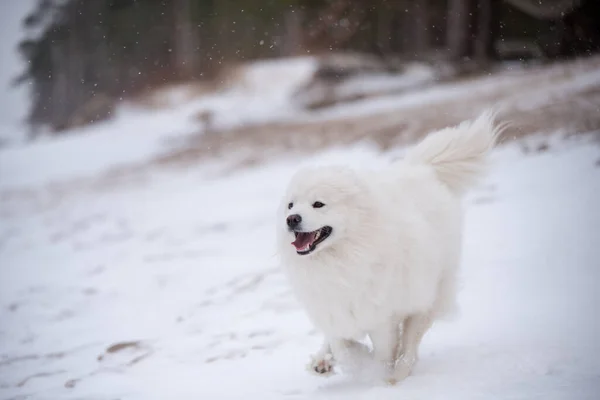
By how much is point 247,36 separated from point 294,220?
80.6 ft

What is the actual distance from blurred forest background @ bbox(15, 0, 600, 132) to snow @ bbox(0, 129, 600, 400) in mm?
10192

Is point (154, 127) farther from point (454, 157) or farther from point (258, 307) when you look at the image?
point (454, 157)

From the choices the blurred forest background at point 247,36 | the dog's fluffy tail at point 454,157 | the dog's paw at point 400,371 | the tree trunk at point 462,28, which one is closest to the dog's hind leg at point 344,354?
the dog's paw at point 400,371

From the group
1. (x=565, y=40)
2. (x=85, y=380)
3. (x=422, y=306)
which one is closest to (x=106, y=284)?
(x=85, y=380)

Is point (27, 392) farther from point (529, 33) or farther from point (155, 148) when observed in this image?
point (529, 33)

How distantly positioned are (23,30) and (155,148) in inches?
747

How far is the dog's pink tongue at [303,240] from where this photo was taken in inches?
138

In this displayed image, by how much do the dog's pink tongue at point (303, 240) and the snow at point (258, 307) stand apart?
1.58ft

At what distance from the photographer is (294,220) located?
347 cm

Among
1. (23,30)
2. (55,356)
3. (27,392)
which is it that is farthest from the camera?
(23,30)

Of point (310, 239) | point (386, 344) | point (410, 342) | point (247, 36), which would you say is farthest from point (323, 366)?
point (247, 36)

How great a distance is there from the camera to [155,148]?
1741cm

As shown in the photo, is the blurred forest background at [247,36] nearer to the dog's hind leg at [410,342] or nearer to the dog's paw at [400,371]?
the dog's hind leg at [410,342]

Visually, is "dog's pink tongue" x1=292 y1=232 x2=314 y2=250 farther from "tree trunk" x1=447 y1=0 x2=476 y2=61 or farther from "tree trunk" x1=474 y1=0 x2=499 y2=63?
"tree trunk" x1=474 y1=0 x2=499 y2=63
